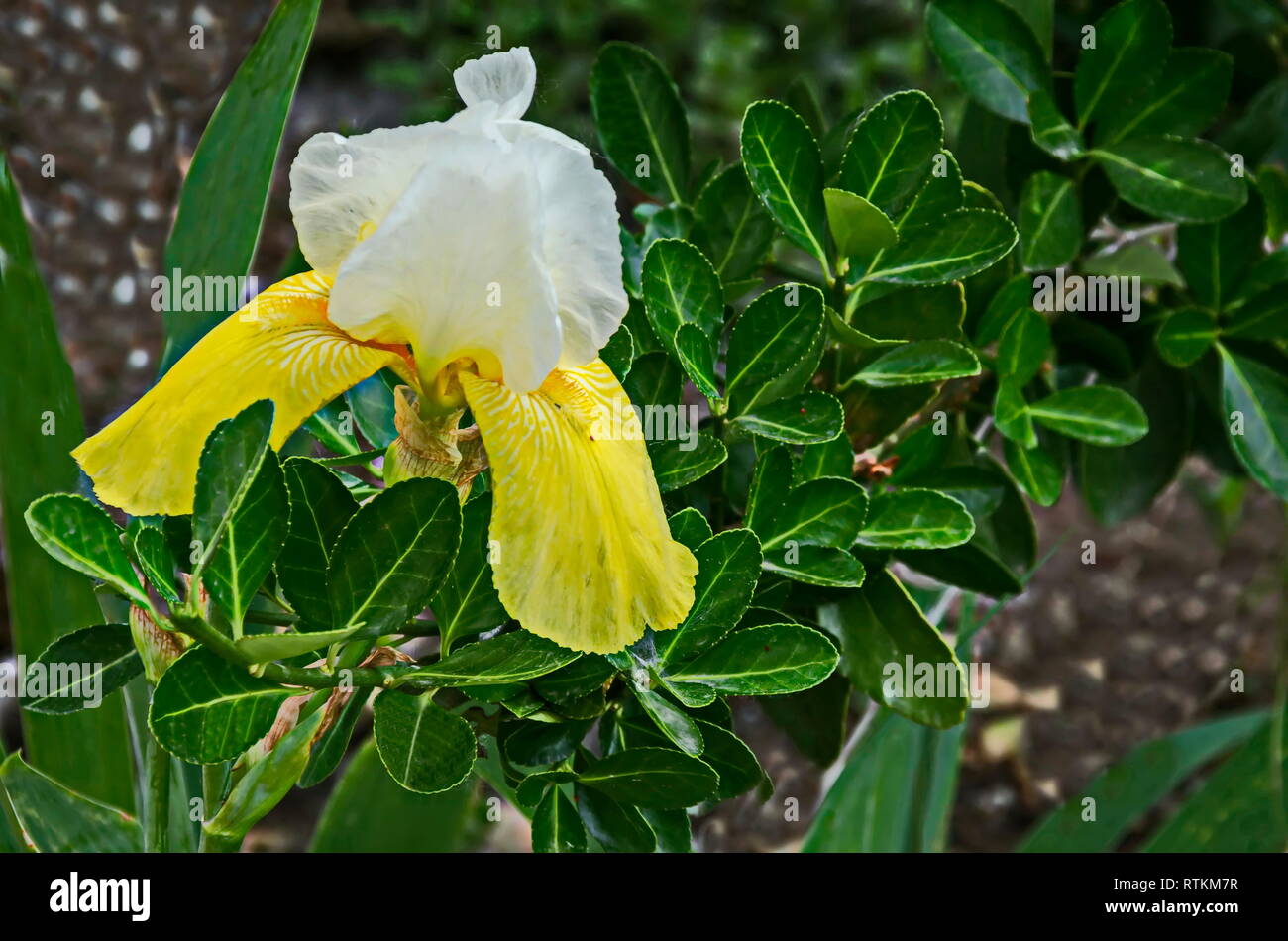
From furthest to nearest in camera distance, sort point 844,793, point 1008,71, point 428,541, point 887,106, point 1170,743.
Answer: point 1170,743 < point 844,793 < point 1008,71 < point 887,106 < point 428,541

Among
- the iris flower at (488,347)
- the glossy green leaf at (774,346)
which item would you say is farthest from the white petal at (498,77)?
the glossy green leaf at (774,346)

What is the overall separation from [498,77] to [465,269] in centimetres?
6

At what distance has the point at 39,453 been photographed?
408 mm

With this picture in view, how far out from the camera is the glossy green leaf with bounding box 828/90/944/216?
40cm

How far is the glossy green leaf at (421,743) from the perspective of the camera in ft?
1.02

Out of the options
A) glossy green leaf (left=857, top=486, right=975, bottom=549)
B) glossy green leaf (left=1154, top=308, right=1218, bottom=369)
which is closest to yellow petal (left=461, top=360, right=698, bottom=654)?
glossy green leaf (left=857, top=486, right=975, bottom=549)

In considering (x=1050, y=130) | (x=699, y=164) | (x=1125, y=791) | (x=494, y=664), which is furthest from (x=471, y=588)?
(x=699, y=164)

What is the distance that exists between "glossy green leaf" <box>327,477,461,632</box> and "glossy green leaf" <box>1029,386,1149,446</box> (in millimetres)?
280

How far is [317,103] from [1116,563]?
1272 mm

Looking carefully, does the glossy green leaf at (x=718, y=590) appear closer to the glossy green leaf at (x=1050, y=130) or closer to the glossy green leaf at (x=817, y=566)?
the glossy green leaf at (x=817, y=566)

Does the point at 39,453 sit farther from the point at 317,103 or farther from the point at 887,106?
the point at 317,103

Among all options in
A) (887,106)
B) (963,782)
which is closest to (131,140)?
(887,106)

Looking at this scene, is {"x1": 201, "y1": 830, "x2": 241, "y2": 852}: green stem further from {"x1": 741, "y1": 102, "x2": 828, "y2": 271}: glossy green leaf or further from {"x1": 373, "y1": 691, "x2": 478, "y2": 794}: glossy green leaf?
{"x1": 741, "y1": 102, "x2": 828, "y2": 271}: glossy green leaf
